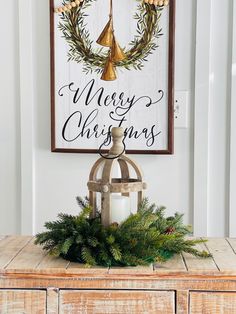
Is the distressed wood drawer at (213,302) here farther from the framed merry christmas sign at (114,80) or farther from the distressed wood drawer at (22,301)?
the framed merry christmas sign at (114,80)

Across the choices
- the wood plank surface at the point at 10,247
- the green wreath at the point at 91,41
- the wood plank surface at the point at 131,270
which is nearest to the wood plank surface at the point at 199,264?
the wood plank surface at the point at 131,270

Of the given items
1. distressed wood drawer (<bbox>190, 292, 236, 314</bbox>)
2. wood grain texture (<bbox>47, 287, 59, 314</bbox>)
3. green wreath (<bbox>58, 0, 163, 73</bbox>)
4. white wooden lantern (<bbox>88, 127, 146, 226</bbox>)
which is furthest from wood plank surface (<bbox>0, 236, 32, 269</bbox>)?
green wreath (<bbox>58, 0, 163, 73</bbox>)

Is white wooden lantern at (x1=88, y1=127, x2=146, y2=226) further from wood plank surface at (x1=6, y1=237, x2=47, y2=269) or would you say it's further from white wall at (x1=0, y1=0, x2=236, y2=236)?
white wall at (x1=0, y1=0, x2=236, y2=236)

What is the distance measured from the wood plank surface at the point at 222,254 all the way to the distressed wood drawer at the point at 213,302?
64 millimetres

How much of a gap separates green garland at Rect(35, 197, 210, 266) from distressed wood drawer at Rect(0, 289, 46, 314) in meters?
0.12

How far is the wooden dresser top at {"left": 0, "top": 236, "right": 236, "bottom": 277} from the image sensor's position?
1.38 meters

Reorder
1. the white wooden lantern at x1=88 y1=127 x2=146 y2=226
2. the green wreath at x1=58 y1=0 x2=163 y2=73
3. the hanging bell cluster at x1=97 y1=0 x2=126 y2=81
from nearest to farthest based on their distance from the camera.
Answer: the white wooden lantern at x1=88 y1=127 x2=146 y2=226, the hanging bell cluster at x1=97 y1=0 x2=126 y2=81, the green wreath at x1=58 y1=0 x2=163 y2=73

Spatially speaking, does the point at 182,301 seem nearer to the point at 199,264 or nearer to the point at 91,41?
the point at 199,264

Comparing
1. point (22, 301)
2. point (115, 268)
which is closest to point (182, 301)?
point (115, 268)

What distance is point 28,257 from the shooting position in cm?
150

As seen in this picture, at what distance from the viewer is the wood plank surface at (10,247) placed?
58.1 inches

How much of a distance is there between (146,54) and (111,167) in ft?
2.38

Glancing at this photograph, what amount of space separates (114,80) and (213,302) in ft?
3.28

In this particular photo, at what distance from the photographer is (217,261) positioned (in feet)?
4.80
